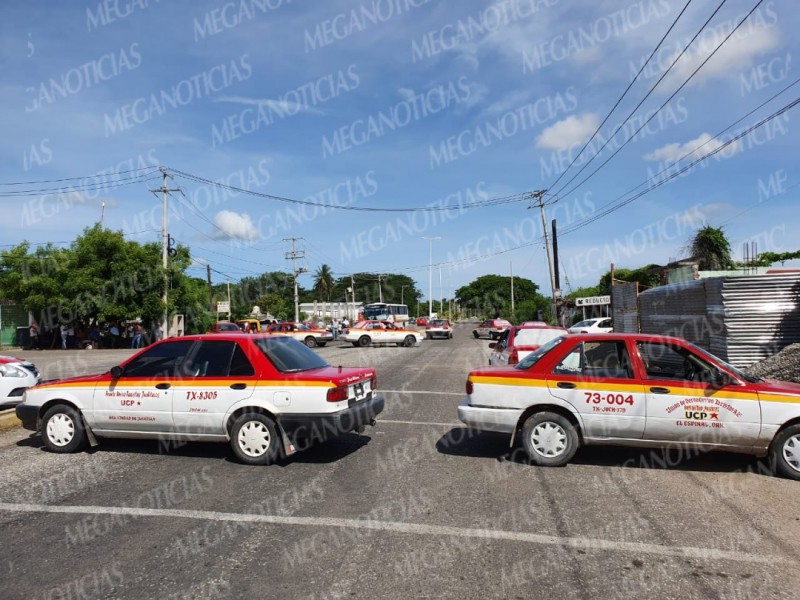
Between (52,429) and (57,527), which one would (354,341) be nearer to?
(52,429)

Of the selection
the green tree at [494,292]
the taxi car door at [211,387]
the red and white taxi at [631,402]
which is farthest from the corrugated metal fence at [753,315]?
the green tree at [494,292]

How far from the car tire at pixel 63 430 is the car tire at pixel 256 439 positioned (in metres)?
2.07

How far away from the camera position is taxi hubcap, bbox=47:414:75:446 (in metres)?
7.29

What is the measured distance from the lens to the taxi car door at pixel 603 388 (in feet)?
21.6

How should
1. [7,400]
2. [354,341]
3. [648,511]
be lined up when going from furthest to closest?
[354,341]
[7,400]
[648,511]

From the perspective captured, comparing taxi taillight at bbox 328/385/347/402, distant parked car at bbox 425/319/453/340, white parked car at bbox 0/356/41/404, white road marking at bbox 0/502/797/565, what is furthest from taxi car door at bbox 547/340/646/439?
distant parked car at bbox 425/319/453/340

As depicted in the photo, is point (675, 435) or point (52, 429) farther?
point (52, 429)

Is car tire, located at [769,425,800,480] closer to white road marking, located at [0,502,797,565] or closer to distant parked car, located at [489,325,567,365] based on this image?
white road marking, located at [0,502,797,565]

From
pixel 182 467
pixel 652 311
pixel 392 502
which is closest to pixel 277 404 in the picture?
pixel 182 467

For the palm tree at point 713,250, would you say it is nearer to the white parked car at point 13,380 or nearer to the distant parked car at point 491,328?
the distant parked car at point 491,328

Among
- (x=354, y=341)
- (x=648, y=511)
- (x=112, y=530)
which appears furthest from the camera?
(x=354, y=341)

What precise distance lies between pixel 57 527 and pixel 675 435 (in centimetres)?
596

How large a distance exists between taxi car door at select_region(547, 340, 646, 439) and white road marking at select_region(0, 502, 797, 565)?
7.08 ft

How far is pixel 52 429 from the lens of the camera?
289 inches
